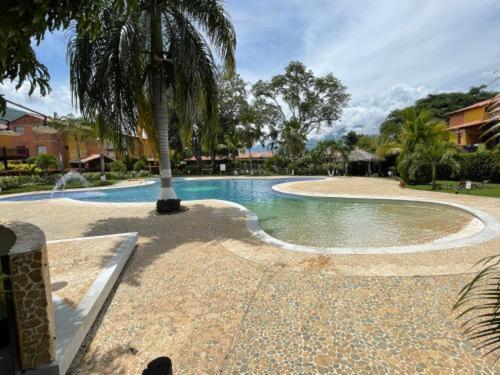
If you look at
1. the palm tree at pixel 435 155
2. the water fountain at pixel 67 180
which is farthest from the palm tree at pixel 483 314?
the water fountain at pixel 67 180

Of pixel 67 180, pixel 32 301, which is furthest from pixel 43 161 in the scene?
pixel 32 301

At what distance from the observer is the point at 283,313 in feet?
11.8

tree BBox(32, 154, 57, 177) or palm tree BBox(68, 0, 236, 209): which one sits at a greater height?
palm tree BBox(68, 0, 236, 209)

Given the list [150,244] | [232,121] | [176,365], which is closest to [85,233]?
[150,244]

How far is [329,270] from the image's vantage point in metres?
4.76

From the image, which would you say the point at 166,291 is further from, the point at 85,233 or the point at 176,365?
the point at 85,233

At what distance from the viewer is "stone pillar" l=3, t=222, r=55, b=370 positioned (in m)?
2.33

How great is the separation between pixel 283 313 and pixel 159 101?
7.96 m

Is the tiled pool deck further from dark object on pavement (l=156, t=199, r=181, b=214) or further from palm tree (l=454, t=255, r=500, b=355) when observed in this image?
Result: dark object on pavement (l=156, t=199, r=181, b=214)

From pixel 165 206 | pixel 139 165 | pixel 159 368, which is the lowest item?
pixel 159 368

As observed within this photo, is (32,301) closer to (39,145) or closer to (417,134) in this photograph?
(417,134)

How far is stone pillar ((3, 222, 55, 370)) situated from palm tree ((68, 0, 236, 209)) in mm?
6580

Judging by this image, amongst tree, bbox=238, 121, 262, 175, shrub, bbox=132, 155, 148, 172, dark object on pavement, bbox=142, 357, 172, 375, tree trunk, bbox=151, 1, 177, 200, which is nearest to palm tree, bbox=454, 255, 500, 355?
dark object on pavement, bbox=142, 357, 172, 375

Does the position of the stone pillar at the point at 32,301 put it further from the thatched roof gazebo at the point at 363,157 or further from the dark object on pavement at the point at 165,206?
the thatched roof gazebo at the point at 363,157
